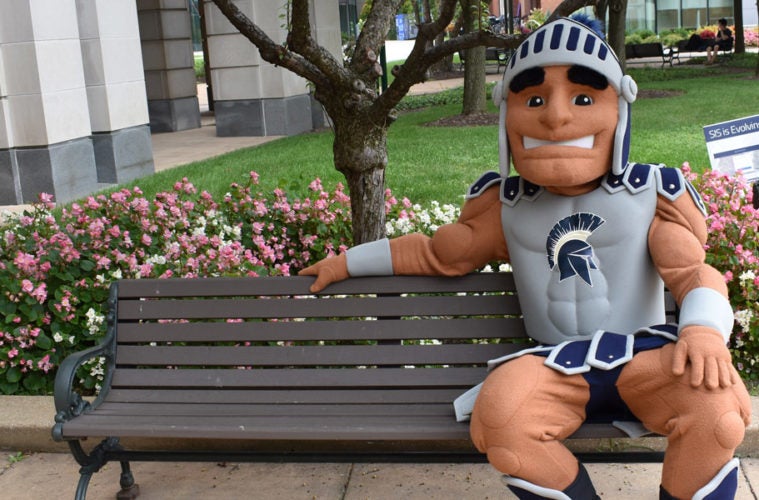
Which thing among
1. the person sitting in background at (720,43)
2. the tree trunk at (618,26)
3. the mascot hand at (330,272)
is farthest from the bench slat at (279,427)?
the person sitting in background at (720,43)

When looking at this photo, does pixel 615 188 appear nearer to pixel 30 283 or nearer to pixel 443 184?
pixel 30 283

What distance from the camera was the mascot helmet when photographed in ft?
10.0

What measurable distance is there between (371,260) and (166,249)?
1.60m

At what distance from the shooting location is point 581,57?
3.04 meters

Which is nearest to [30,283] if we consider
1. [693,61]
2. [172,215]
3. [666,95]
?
[172,215]

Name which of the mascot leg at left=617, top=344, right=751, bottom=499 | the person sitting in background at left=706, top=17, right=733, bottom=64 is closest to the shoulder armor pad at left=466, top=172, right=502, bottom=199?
the mascot leg at left=617, top=344, right=751, bottom=499

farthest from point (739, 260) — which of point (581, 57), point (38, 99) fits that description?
point (38, 99)

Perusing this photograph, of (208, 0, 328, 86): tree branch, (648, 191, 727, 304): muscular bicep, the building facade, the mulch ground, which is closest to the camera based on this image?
(648, 191, 727, 304): muscular bicep

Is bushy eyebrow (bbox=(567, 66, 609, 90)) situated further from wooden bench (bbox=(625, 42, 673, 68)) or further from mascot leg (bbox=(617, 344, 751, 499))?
wooden bench (bbox=(625, 42, 673, 68))

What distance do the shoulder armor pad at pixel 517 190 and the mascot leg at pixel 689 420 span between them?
27.0 inches

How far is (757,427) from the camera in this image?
3.69 meters

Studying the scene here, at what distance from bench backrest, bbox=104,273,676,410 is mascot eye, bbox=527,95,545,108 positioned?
713mm

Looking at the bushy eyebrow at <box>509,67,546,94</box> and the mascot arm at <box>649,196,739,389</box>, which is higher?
the bushy eyebrow at <box>509,67,546,94</box>

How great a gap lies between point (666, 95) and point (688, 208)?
46.1 feet
